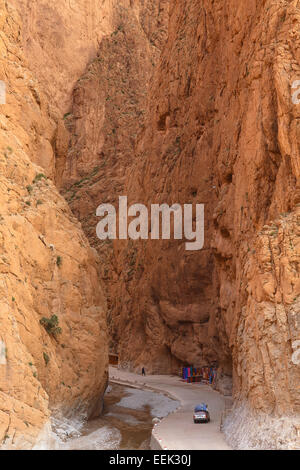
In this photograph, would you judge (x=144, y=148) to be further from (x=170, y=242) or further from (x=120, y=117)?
(x=120, y=117)

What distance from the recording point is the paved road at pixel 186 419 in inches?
818

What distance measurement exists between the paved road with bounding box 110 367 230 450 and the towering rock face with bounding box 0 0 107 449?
4255mm

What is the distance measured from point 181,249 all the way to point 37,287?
21.7m

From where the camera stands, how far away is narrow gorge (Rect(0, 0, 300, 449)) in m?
20.1

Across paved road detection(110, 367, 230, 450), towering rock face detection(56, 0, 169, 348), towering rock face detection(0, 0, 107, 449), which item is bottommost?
paved road detection(110, 367, 230, 450)

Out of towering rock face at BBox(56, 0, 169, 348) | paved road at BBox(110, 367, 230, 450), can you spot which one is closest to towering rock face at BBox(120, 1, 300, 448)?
paved road at BBox(110, 367, 230, 450)

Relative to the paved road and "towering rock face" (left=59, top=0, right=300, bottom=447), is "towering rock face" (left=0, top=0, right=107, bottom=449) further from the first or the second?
"towering rock face" (left=59, top=0, right=300, bottom=447)

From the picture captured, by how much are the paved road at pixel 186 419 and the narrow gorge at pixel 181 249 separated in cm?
114

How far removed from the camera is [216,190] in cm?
3819

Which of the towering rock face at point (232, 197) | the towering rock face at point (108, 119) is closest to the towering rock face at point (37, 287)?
the towering rock face at point (232, 197)

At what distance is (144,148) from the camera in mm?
55344

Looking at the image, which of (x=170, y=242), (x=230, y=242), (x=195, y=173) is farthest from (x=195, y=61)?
(x=230, y=242)

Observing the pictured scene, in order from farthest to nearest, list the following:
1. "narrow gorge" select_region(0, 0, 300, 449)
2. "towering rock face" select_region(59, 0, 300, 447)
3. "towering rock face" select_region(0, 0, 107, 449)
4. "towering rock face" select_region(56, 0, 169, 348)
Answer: "towering rock face" select_region(56, 0, 169, 348) → "towering rock face" select_region(59, 0, 300, 447) → "narrow gorge" select_region(0, 0, 300, 449) → "towering rock face" select_region(0, 0, 107, 449)
